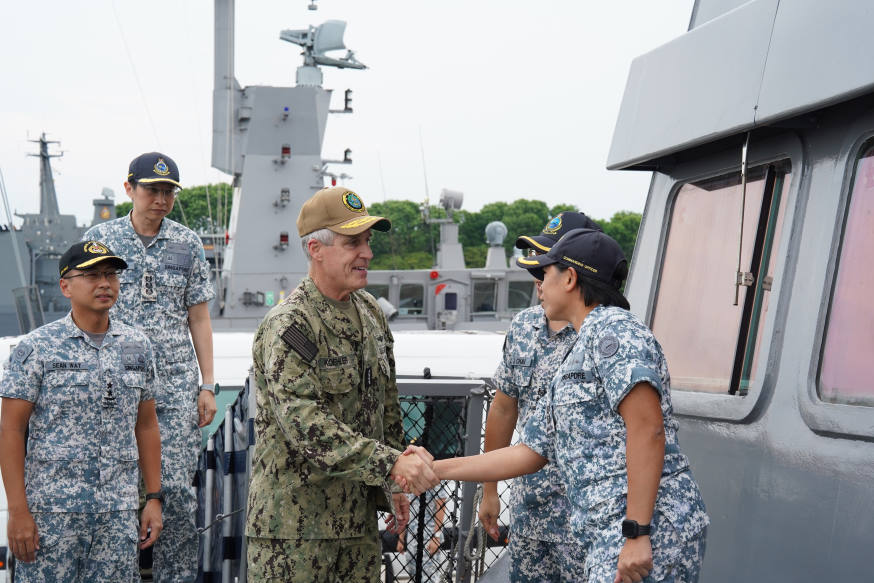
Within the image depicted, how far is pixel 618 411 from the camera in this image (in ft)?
7.45

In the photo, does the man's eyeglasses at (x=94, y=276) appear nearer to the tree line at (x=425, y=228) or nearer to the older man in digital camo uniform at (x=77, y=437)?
the older man in digital camo uniform at (x=77, y=437)

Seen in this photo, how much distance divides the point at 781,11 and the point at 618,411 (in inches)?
54.9

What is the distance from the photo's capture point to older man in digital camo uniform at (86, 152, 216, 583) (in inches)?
155

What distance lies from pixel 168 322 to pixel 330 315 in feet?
4.58

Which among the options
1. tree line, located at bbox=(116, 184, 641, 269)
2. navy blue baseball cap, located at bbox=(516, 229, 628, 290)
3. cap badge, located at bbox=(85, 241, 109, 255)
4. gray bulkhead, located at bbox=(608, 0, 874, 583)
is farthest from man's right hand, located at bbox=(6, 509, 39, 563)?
tree line, located at bbox=(116, 184, 641, 269)

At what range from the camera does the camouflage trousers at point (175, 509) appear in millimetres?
3928

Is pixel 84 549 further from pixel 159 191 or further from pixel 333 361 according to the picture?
pixel 159 191

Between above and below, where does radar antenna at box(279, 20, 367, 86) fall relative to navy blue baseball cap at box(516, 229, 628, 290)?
above

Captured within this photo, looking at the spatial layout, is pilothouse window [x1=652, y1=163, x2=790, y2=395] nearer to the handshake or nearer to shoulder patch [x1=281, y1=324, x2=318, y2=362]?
the handshake

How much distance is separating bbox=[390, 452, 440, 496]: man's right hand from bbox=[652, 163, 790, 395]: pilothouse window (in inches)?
41.2

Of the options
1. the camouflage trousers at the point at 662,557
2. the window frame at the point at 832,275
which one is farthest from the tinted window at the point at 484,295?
the camouflage trousers at the point at 662,557

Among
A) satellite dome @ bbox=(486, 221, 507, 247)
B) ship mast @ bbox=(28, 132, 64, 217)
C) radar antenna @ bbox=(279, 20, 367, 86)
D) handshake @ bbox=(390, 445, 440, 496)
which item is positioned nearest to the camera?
handshake @ bbox=(390, 445, 440, 496)

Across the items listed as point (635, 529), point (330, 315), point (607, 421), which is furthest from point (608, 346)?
point (330, 315)

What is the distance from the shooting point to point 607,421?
233cm
